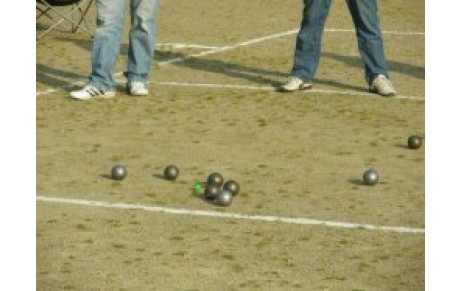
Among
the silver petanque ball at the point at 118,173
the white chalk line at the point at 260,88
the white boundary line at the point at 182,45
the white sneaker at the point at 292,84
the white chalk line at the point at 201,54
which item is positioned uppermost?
the silver petanque ball at the point at 118,173

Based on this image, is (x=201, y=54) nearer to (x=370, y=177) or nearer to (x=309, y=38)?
(x=309, y=38)

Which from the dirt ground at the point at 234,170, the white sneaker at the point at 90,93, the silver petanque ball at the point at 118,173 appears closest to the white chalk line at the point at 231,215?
the dirt ground at the point at 234,170

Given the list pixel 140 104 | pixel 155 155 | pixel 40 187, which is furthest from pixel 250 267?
pixel 140 104

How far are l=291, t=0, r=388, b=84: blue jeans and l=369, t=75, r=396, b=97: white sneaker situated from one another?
5 cm

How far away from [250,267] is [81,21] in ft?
34.8

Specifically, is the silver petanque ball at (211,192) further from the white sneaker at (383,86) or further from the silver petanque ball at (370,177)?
the white sneaker at (383,86)

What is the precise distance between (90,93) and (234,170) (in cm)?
322

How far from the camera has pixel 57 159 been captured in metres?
10.7

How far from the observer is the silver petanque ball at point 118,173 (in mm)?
10055

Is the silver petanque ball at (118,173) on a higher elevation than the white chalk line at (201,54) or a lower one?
higher

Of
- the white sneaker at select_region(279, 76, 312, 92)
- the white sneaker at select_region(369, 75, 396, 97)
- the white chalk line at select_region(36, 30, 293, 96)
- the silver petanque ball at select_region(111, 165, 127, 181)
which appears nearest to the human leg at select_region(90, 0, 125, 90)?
the white chalk line at select_region(36, 30, 293, 96)

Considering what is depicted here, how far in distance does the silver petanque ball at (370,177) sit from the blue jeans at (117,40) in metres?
3.86

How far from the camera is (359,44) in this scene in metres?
13.8

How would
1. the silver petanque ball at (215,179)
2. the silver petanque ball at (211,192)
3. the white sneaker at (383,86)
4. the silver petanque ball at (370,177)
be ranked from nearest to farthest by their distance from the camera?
the silver petanque ball at (211,192) < the silver petanque ball at (215,179) < the silver petanque ball at (370,177) < the white sneaker at (383,86)
